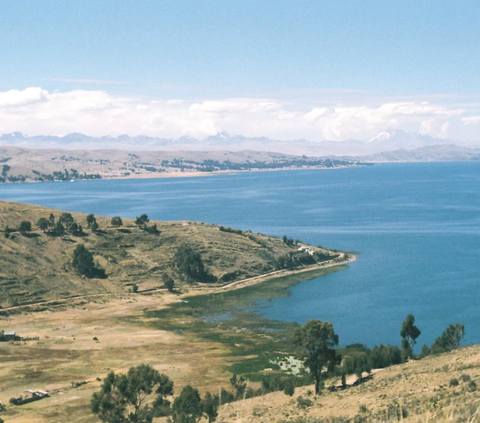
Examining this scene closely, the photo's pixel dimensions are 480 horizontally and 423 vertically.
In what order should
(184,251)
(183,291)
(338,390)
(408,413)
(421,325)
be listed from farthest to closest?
(184,251)
(183,291)
(421,325)
(338,390)
(408,413)

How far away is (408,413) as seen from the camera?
33531 mm

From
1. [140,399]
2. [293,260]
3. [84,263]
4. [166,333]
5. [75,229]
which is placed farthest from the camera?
[293,260]

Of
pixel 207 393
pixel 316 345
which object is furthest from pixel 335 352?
pixel 207 393

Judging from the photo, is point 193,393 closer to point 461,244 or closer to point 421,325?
point 421,325

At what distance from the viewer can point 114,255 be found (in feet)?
425

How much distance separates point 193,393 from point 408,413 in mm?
18977

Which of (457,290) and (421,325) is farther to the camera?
(457,290)

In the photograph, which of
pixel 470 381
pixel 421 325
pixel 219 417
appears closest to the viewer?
pixel 470 381

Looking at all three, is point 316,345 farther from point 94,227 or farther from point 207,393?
point 94,227

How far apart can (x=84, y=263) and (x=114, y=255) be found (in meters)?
10.1

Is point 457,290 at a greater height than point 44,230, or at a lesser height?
lesser

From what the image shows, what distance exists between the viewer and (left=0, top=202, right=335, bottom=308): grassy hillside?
11294 cm

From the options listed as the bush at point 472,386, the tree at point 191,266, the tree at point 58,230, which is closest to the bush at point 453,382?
the bush at point 472,386

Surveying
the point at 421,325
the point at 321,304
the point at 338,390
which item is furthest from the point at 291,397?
the point at 321,304
